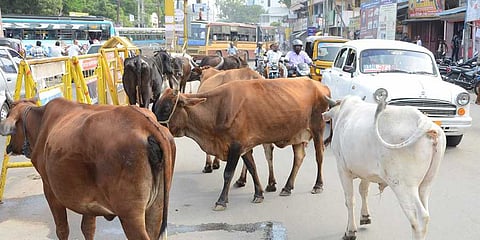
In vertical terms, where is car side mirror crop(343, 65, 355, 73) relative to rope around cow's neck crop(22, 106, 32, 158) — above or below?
above

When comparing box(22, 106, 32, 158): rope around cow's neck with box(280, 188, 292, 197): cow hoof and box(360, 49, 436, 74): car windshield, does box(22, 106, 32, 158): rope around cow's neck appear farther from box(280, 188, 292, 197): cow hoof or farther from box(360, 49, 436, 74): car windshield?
box(360, 49, 436, 74): car windshield

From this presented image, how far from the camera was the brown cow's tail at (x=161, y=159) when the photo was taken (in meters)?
3.65

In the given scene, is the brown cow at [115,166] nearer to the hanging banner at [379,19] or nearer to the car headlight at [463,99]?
the car headlight at [463,99]

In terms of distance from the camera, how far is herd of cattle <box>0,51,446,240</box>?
12.0ft

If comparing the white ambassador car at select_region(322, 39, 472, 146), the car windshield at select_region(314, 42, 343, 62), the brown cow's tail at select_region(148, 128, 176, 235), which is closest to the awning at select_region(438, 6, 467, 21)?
the car windshield at select_region(314, 42, 343, 62)

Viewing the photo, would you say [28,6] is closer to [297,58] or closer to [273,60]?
[273,60]

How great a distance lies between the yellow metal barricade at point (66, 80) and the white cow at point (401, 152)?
3.10 m

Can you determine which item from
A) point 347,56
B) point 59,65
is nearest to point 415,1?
point 347,56

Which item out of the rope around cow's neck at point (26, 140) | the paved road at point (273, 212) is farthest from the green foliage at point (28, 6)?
the rope around cow's neck at point (26, 140)

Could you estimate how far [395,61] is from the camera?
998 cm

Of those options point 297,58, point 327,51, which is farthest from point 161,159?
point 327,51

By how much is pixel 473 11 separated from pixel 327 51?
8.18 metres

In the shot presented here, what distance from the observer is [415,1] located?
2970 cm

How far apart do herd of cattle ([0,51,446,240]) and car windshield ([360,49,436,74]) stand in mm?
3354
